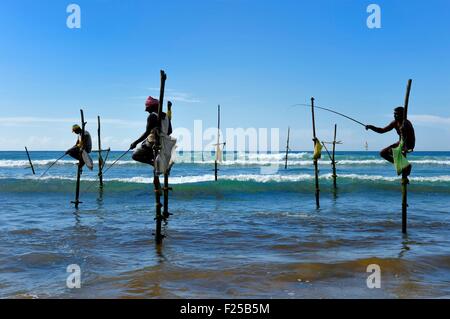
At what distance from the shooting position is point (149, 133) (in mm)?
8266

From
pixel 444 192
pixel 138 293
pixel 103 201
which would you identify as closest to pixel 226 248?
pixel 138 293

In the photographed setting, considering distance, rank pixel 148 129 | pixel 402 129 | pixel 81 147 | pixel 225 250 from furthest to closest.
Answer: pixel 81 147 → pixel 402 129 → pixel 225 250 → pixel 148 129

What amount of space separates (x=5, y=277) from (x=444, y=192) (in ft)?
71.0

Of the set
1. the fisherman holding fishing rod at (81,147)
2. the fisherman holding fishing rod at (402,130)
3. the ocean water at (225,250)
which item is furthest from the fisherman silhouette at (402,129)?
the fisherman holding fishing rod at (81,147)

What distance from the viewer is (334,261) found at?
24.5 ft

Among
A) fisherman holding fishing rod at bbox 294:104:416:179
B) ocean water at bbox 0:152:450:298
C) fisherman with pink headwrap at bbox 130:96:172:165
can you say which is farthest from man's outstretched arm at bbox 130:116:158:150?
fisherman holding fishing rod at bbox 294:104:416:179

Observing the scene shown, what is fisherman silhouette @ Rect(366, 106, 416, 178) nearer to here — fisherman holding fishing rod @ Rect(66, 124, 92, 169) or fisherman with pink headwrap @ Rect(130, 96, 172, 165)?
fisherman with pink headwrap @ Rect(130, 96, 172, 165)

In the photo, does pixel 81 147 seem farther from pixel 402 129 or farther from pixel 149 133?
pixel 402 129

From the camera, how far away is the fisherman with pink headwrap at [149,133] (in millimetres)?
8180

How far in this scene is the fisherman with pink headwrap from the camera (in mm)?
8180

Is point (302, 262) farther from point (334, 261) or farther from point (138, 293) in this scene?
point (138, 293)

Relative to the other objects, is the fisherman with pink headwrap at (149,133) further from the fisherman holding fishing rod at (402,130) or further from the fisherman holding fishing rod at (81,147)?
the fisherman holding fishing rod at (81,147)

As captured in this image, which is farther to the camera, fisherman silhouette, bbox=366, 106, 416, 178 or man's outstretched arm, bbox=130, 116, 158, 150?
fisherman silhouette, bbox=366, 106, 416, 178

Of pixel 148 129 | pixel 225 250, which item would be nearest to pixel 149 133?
pixel 148 129
